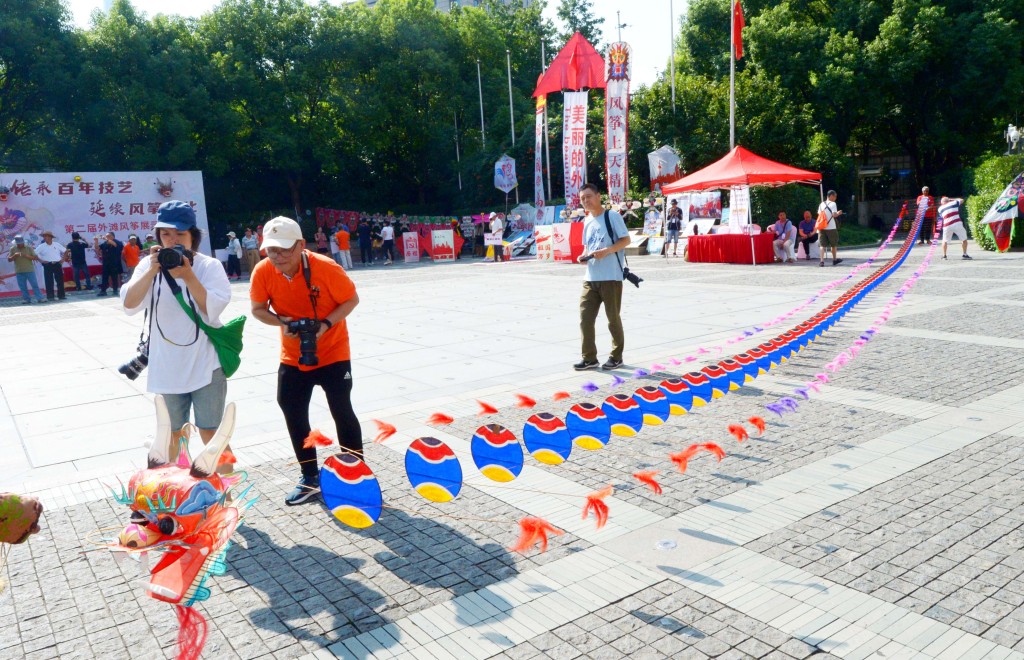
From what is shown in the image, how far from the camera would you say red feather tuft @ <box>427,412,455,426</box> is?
5.12 m

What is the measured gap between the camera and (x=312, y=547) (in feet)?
12.2

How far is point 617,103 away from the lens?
24.7m

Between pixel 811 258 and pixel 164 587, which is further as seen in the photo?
pixel 811 258

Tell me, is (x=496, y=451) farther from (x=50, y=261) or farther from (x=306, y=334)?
(x=50, y=261)

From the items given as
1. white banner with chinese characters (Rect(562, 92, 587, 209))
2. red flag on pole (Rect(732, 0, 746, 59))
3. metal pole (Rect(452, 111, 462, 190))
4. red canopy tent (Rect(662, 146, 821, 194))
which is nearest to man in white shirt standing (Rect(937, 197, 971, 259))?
red canopy tent (Rect(662, 146, 821, 194))

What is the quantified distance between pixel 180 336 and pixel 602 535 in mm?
2288

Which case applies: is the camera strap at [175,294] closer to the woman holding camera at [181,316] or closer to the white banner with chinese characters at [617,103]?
the woman holding camera at [181,316]

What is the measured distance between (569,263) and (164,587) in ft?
65.0

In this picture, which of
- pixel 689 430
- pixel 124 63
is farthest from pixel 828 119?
pixel 689 430

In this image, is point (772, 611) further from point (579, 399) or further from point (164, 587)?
point (579, 399)

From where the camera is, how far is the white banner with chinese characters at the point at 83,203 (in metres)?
21.4

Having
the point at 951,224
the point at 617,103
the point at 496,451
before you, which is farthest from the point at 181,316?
the point at 617,103

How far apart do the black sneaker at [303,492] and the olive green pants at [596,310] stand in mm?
3500

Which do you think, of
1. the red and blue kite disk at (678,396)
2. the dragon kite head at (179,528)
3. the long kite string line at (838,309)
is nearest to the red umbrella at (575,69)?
the long kite string line at (838,309)
